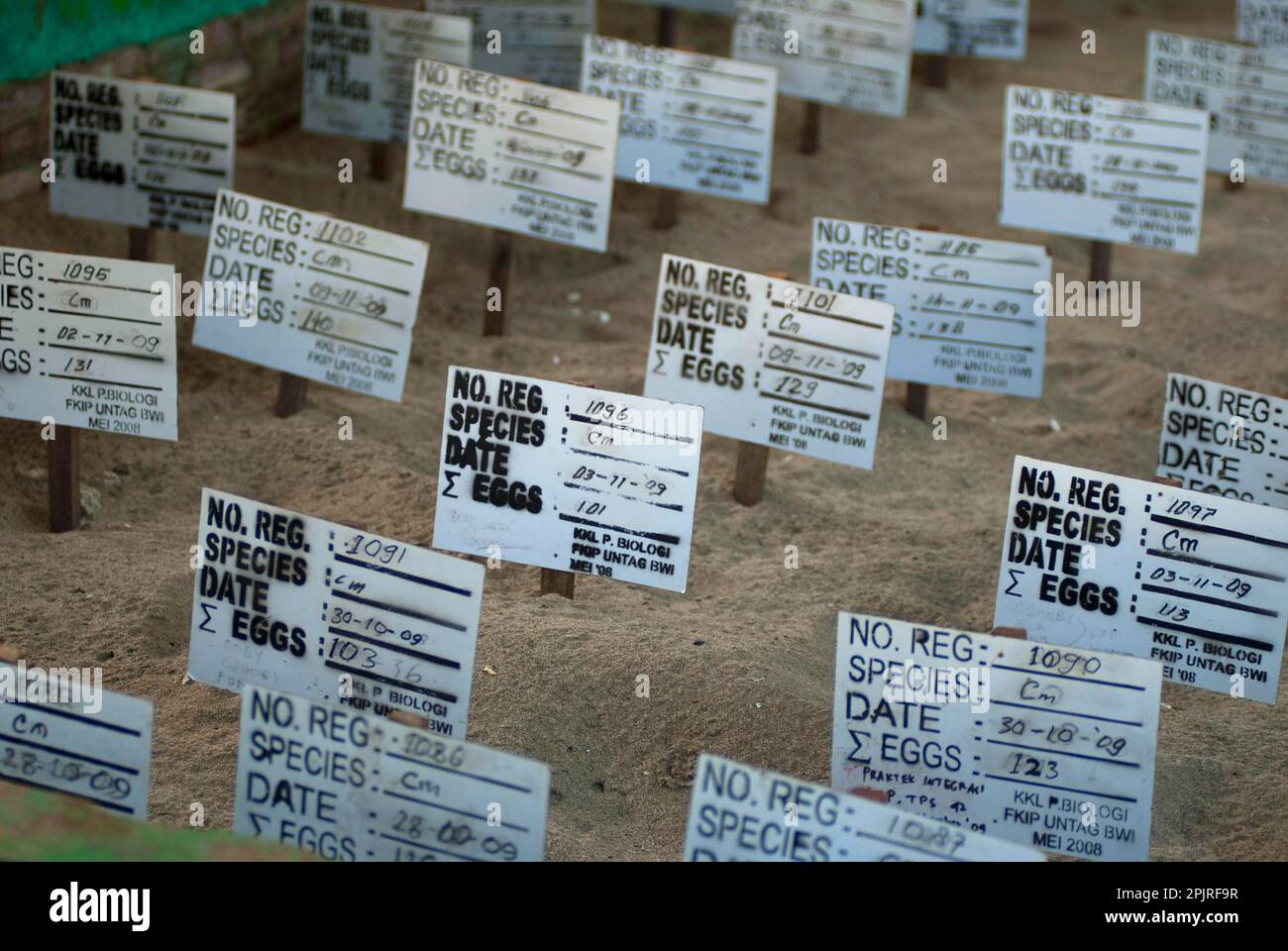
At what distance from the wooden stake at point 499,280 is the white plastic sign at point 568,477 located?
2.16 m

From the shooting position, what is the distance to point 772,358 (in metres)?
4.54

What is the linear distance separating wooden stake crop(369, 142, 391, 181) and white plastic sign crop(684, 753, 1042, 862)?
4.93 m

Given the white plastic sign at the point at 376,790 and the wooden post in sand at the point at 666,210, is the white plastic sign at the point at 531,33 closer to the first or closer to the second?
the wooden post in sand at the point at 666,210

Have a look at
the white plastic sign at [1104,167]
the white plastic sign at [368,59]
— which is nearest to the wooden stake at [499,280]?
the white plastic sign at [368,59]

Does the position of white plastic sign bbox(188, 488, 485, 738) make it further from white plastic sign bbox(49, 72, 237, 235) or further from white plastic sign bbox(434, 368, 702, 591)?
white plastic sign bbox(49, 72, 237, 235)

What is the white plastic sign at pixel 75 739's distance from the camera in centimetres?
277

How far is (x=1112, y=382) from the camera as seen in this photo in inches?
232

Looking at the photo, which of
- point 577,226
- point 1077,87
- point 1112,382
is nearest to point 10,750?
point 577,226

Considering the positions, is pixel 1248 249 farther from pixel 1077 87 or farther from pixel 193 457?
pixel 193 457

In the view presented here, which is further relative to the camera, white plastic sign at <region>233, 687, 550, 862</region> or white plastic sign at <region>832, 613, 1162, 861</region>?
white plastic sign at <region>832, 613, 1162, 861</region>

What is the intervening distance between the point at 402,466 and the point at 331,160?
2.77 m

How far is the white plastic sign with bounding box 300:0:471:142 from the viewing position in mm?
6422

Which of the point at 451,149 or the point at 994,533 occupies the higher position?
the point at 451,149

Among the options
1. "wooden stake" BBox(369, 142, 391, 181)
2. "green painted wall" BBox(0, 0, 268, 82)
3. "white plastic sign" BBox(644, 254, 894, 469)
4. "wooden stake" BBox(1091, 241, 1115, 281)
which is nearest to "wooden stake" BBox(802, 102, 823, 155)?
"wooden stake" BBox(1091, 241, 1115, 281)
